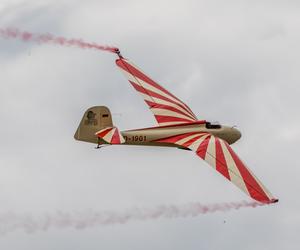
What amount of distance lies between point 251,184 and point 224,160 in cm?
368

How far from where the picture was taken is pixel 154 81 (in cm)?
6850

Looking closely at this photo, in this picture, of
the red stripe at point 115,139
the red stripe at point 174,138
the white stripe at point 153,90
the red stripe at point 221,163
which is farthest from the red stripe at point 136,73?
the red stripe at point 115,139

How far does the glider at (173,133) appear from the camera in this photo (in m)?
59.7

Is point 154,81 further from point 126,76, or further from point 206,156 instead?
point 206,156

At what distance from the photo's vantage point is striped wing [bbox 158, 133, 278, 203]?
56472 millimetres

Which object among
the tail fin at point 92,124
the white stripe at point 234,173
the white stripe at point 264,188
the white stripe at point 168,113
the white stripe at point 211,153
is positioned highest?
the white stripe at point 168,113

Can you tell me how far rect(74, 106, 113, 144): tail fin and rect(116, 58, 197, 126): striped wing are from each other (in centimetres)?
455

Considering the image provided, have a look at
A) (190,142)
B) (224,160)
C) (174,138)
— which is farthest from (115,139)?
(224,160)

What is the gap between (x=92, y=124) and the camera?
205ft

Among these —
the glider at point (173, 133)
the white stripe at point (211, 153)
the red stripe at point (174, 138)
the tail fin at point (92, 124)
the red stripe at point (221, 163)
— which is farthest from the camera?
the red stripe at point (174, 138)

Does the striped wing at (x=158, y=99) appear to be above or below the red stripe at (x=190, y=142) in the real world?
above

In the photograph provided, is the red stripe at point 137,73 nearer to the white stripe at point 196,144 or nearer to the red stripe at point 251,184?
the white stripe at point 196,144

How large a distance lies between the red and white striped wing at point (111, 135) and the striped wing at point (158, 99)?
4354mm

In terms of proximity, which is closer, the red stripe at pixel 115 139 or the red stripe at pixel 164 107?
the red stripe at pixel 115 139
